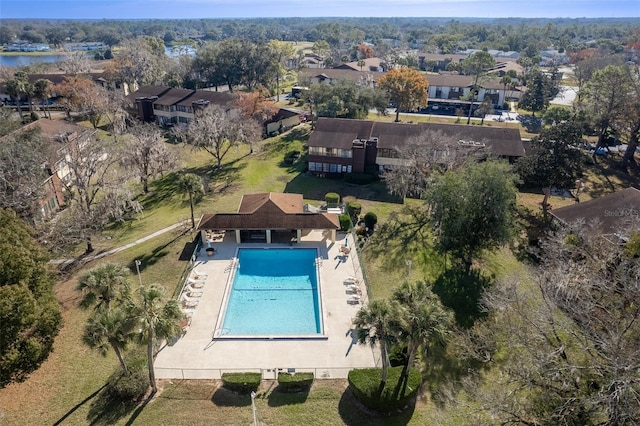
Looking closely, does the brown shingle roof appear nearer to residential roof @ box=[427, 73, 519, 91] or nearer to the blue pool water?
the blue pool water

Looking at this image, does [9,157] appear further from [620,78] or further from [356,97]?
[620,78]

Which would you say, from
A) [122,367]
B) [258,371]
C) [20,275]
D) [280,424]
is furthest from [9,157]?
[280,424]

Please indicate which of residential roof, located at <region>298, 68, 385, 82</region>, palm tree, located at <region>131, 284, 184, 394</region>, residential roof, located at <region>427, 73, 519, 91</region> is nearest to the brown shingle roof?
palm tree, located at <region>131, 284, 184, 394</region>

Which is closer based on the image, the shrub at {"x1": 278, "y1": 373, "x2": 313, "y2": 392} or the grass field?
the grass field

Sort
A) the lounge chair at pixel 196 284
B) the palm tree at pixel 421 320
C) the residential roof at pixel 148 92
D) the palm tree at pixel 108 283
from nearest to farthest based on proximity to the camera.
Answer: the palm tree at pixel 421 320
the palm tree at pixel 108 283
the lounge chair at pixel 196 284
the residential roof at pixel 148 92

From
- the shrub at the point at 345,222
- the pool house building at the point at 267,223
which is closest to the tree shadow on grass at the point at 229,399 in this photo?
Result: the pool house building at the point at 267,223

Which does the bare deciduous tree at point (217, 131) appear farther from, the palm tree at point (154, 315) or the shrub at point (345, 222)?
the palm tree at point (154, 315)
